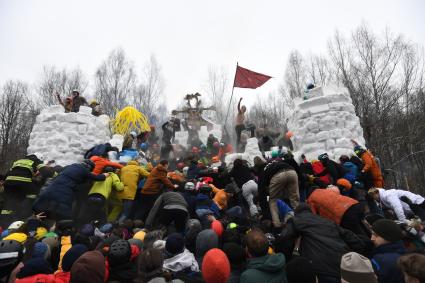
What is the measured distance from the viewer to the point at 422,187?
1753 centimetres

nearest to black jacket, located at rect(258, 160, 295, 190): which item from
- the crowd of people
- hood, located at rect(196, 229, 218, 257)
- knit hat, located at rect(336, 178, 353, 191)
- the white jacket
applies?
the crowd of people

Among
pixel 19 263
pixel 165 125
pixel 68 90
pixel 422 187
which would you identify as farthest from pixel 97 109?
pixel 422 187

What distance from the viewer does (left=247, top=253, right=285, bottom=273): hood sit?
2941 mm

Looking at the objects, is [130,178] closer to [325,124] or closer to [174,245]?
[174,245]

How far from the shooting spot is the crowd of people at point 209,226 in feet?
9.30

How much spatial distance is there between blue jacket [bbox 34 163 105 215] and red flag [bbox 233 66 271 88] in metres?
9.16

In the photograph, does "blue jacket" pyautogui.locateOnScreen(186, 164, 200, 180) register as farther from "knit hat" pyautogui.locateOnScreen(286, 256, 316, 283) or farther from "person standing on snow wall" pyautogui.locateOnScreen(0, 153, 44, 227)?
"knit hat" pyautogui.locateOnScreen(286, 256, 316, 283)

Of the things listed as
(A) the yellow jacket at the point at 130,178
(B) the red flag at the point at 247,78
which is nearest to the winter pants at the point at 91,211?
(A) the yellow jacket at the point at 130,178

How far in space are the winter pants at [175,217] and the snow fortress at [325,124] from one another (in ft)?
18.3

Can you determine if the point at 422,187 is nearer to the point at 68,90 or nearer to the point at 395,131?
the point at 395,131

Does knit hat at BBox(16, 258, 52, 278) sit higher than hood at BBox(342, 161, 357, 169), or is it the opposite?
hood at BBox(342, 161, 357, 169)

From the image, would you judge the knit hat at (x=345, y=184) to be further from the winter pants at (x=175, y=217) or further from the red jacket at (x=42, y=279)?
the red jacket at (x=42, y=279)

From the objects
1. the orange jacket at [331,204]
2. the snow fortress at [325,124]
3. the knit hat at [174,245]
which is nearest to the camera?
the knit hat at [174,245]

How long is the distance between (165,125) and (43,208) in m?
8.44
